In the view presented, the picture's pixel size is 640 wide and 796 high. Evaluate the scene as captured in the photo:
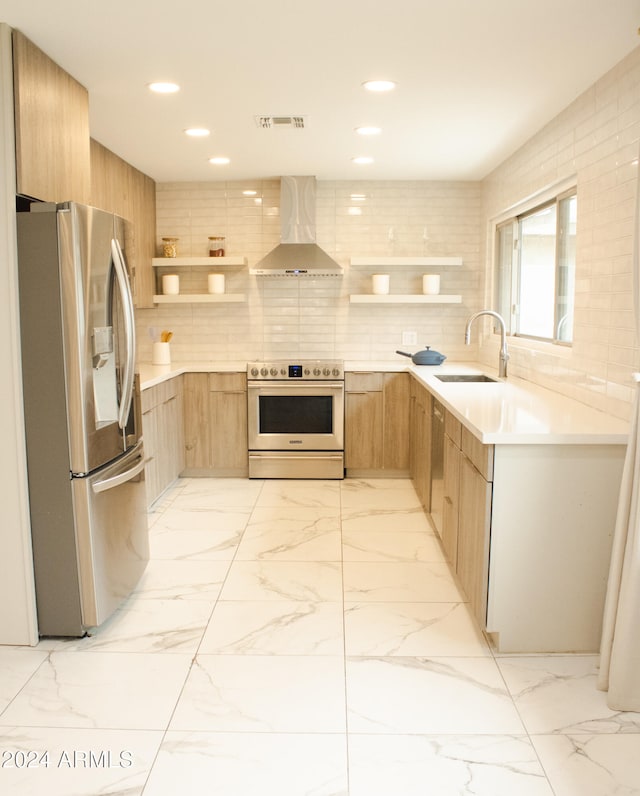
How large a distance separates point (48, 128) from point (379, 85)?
1474mm

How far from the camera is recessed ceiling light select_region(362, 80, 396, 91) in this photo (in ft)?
10.4

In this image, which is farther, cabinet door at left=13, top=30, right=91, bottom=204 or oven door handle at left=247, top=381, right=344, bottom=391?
oven door handle at left=247, top=381, right=344, bottom=391

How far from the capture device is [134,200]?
16.7ft

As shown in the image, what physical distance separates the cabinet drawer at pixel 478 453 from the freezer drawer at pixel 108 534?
4.89ft

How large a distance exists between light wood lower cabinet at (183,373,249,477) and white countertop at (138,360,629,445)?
49 centimetres

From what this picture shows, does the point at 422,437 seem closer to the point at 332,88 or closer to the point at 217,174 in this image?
the point at 332,88

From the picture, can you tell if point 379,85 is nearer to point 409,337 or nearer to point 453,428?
point 453,428

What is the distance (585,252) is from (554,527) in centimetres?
141

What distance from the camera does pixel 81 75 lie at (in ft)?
10.1

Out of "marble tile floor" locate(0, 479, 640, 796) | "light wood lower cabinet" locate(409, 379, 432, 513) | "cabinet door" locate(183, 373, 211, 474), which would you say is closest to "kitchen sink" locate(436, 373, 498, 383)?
"light wood lower cabinet" locate(409, 379, 432, 513)

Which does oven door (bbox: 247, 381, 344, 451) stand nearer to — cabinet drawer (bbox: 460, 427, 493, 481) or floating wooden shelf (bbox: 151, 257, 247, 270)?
floating wooden shelf (bbox: 151, 257, 247, 270)

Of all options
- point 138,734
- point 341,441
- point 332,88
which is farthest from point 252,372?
point 138,734

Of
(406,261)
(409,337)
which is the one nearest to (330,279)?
(406,261)

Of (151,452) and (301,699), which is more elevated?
(151,452)
